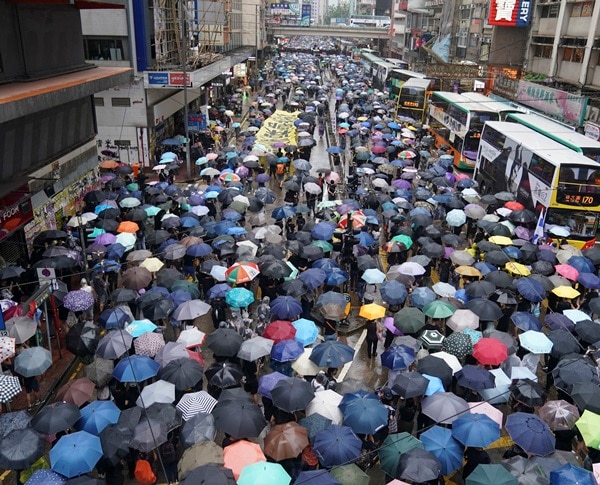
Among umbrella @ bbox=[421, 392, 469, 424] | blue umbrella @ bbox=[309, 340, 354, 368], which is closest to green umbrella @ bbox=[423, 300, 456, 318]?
blue umbrella @ bbox=[309, 340, 354, 368]

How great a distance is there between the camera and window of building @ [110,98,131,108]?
25.2m

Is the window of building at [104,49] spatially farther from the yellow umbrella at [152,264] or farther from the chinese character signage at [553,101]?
the chinese character signage at [553,101]

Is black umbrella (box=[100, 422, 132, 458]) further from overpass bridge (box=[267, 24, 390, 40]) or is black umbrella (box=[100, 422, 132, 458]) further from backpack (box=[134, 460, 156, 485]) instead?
overpass bridge (box=[267, 24, 390, 40])

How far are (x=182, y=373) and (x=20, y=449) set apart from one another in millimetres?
2356

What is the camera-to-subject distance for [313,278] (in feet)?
39.1

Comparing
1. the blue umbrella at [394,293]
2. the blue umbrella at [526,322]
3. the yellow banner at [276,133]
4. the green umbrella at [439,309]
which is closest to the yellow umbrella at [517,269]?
the blue umbrella at [526,322]

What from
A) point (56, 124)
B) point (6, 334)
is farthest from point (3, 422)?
point (56, 124)

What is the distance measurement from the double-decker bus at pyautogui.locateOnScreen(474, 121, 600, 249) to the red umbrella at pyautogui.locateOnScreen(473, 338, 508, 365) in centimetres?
773

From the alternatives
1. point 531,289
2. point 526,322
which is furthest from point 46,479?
point 531,289

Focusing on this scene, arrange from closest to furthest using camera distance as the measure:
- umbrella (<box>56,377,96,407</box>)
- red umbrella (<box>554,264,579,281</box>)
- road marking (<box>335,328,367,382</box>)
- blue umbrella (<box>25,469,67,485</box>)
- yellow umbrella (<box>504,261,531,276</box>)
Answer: blue umbrella (<box>25,469,67,485</box>)
umbrella (<box>56,377,96,407</box>)
road marking (<box>335,328,367,382</box>)
red umbrella (<box>554,264,579,281</box>)
yellow umbrella (<box>504,261,531,276</box>)

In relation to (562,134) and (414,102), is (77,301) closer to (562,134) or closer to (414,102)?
(562,134)

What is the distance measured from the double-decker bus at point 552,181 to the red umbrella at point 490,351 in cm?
773

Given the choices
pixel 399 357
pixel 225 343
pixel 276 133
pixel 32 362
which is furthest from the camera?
pixel 276 133

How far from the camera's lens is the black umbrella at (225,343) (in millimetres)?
9484
